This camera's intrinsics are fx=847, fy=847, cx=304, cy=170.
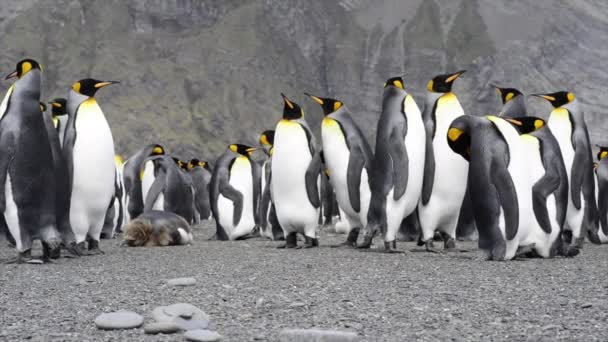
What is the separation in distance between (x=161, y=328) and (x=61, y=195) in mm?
3594

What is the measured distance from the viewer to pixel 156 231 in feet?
27.1

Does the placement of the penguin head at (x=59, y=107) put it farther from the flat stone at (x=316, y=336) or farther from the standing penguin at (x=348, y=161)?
the flat stone at (x=316, y=336)

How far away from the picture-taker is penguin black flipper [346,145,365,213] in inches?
293

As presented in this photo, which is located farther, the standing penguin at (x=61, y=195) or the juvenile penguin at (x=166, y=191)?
the juvenile penguin at (x=166, y=191)

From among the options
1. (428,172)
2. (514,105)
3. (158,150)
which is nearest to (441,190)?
(428,172)

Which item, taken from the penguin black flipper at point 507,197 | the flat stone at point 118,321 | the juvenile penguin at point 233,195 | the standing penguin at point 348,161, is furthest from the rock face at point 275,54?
the flat stone at point 118,321

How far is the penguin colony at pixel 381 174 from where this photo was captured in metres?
5.99

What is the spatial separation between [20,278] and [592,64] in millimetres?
40660

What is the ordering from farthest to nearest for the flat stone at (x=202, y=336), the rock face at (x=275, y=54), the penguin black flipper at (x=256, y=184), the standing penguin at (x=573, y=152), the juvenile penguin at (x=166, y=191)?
1. the rock face at (x=275, y=54)
2. the juvenile penguin at (x=166, y=191)
3. the penguin black flipper at (x=256, y=184)
4. the standing penguin at (x=573, y=152)
5. the flat stone at (x=202, y=336)

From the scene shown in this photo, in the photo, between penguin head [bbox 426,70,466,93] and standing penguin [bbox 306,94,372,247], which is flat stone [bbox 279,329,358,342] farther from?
penguin head [bbox 426,70,466,93]

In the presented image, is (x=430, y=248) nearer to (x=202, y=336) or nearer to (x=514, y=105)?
(x=514, y=105)

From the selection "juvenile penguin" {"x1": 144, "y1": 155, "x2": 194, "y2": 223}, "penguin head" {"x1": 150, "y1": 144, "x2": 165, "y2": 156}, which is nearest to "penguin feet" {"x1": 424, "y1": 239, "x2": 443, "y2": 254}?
"juvenile penguin" {"x1": 144, "y1": 155, "x2": 194, "y2": 223}

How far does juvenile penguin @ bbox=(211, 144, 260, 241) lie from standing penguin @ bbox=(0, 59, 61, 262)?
3634mm

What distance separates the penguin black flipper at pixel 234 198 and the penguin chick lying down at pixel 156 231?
4.21 ft
